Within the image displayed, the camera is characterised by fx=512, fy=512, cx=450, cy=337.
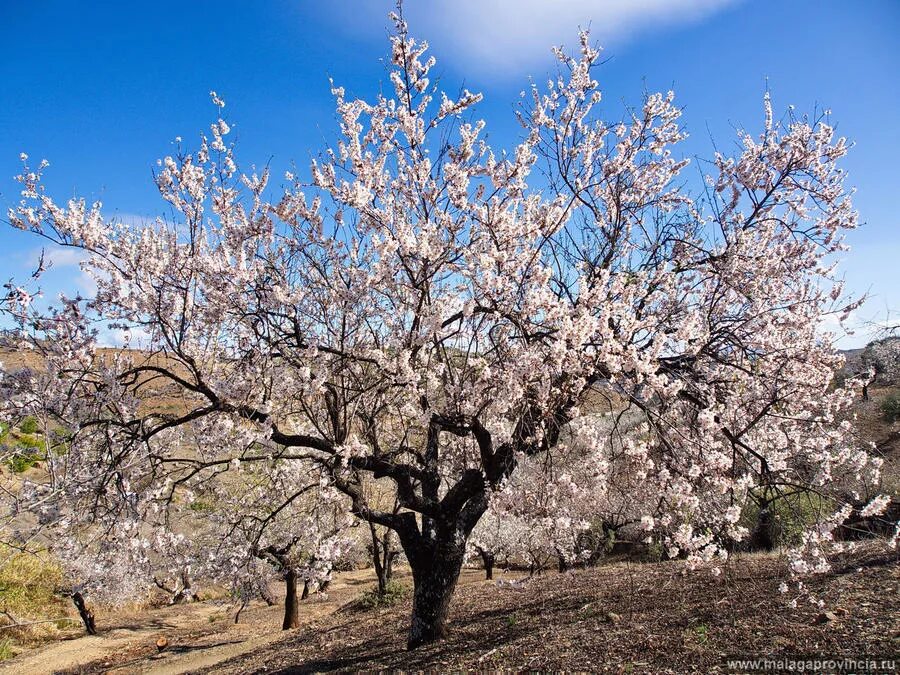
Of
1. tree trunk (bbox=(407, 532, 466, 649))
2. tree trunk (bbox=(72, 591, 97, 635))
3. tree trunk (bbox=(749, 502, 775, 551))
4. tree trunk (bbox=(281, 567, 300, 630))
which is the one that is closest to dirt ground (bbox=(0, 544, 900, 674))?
tree trunk (bbox=(407, 532, 466, 649))

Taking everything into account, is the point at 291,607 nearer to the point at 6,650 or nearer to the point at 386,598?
the point at 386,598

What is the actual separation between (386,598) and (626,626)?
856 centimetres

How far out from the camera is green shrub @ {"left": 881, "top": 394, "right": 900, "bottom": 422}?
75.2 feet

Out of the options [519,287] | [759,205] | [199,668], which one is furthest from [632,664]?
Answer: [199,668]

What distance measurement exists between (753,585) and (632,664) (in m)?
2.86

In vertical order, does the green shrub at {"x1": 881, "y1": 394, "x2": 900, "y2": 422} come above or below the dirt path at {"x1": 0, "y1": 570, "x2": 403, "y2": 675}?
above

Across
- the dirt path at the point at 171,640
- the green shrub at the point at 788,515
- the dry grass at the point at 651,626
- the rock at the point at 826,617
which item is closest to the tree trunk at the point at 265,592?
the dirt path at the point at 171,640

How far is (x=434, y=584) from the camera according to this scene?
701cm

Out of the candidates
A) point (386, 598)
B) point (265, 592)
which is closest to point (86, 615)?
point (265, 592)

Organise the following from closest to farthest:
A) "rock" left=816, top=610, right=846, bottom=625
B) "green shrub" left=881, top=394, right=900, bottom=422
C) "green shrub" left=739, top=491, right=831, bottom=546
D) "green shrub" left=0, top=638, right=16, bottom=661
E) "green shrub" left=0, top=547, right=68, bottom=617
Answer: "rock" left=816, top=610, right=846, bottom=625
"green shrub" left=739, top=491, right=831, bottom=546
"green shrub" left=0, top=638, right=16, bottom=661
"green shrub" left=0, top=547, right=68, bottom=617
"green shrub" left=881, top=394, right=900, bottom=422

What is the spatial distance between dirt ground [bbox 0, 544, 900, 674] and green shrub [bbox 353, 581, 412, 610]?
2.34 ft

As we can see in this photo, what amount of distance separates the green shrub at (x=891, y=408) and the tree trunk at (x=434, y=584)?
25150 millimetres

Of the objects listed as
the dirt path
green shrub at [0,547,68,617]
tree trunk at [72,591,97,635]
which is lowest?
the dirt path

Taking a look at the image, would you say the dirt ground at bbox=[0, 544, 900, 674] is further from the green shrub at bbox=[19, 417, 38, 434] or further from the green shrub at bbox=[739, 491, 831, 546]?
the green shrub at bbox=[19, 417, 38, 434]
